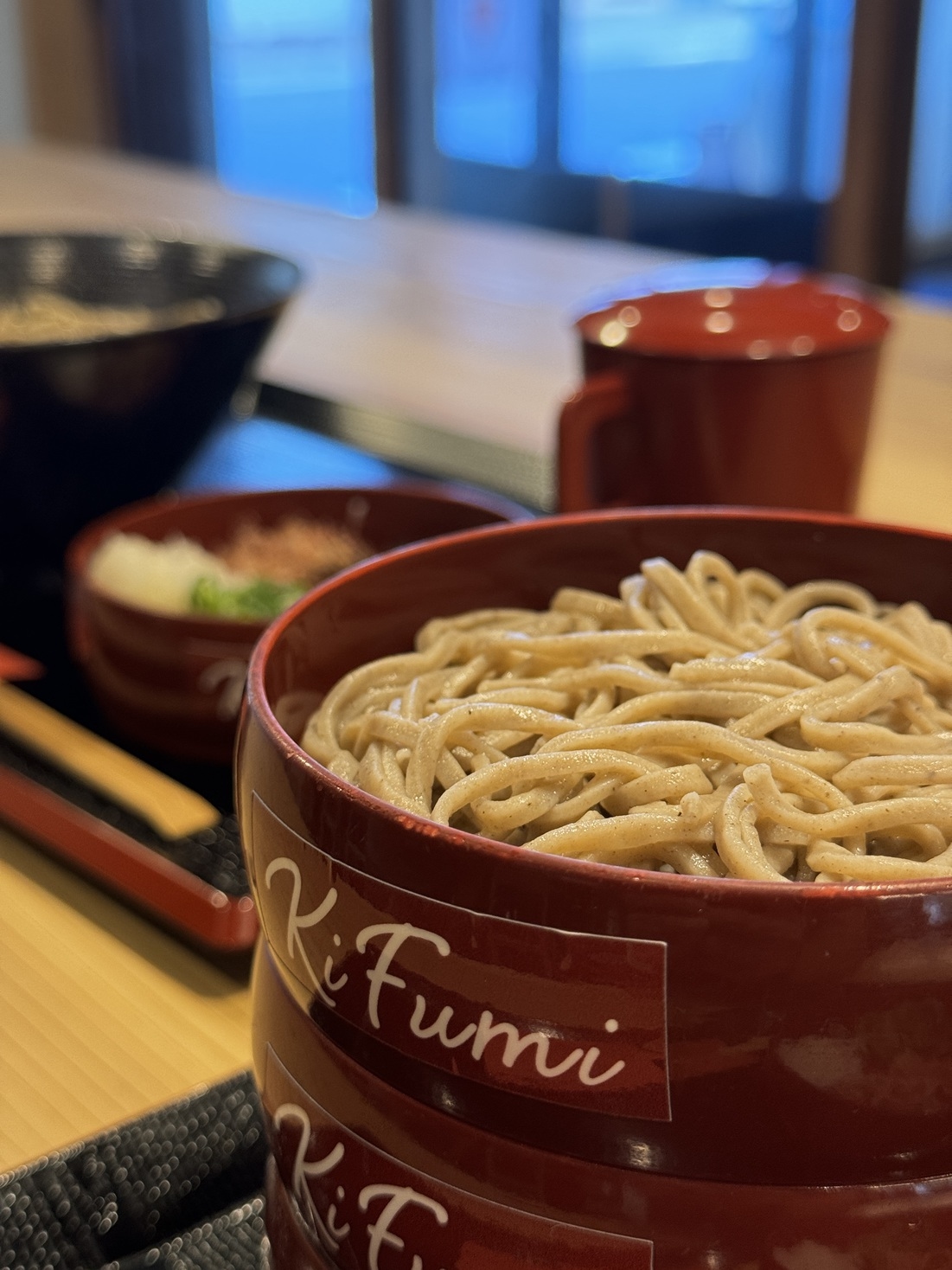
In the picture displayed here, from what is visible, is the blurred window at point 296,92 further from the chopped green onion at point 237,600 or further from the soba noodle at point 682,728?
the soba noodle at point 682,728

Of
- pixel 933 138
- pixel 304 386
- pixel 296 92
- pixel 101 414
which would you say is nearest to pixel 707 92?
pixel 933 138

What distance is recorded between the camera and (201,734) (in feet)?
2.52

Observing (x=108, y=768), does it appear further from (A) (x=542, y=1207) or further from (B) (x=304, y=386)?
(B) (x=304, y=386)

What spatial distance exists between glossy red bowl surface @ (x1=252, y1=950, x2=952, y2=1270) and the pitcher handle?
0.51 metres

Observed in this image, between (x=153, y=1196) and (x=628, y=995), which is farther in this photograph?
(x=153, y=1196)

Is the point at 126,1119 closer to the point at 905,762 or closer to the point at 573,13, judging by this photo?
the point at 905,762

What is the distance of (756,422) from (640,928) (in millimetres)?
565

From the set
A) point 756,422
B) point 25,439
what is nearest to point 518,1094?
point 756,422

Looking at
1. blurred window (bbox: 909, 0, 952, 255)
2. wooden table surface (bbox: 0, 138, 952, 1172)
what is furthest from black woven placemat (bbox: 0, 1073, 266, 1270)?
blurred window (bbox: 909, 0, 952, 255)

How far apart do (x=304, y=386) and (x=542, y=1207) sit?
1151 mm

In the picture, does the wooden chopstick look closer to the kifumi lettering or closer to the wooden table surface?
the wooden table surface

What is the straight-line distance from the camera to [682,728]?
1.40ft

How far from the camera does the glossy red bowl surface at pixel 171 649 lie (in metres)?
0.75

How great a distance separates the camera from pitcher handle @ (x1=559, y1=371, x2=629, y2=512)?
33.4 inches
